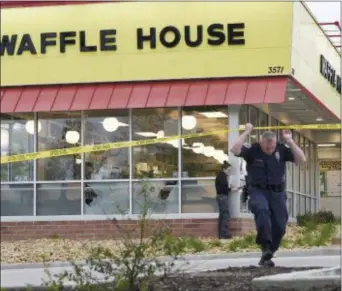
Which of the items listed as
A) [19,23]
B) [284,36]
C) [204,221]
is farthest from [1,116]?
[284,36]

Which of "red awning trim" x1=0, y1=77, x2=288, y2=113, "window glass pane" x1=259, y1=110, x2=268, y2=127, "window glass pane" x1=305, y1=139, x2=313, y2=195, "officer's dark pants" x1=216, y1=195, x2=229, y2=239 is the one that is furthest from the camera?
"window glass pane" x1=305, y1=139, x2=313, y2=195

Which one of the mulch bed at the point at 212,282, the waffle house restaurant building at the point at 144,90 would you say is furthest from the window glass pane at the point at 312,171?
the mulch bed at the point at 212,282

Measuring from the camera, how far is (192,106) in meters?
16.8

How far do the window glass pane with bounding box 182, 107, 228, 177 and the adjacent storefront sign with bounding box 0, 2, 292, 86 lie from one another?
2.46ft

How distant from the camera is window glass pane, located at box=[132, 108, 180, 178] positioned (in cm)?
1670

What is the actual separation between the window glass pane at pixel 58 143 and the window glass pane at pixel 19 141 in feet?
0.76

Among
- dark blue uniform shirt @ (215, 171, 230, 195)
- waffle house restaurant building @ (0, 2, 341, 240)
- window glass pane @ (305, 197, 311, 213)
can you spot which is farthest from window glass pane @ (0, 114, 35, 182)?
window glass pane @ (305, 197, 311, 213)

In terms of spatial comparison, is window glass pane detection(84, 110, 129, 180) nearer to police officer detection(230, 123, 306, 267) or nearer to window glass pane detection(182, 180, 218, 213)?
window glass pane detection(182, 180, 218, 213)

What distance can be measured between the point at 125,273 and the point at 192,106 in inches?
438

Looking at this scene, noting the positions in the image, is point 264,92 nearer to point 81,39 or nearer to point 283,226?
point 81,39

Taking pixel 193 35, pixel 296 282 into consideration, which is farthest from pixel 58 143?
pixel 296 282

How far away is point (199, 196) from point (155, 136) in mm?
1310

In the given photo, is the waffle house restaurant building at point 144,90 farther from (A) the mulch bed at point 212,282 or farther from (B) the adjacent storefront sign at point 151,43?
(A) the mulch bed at point 212,282

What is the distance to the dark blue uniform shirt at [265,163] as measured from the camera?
806 cm
